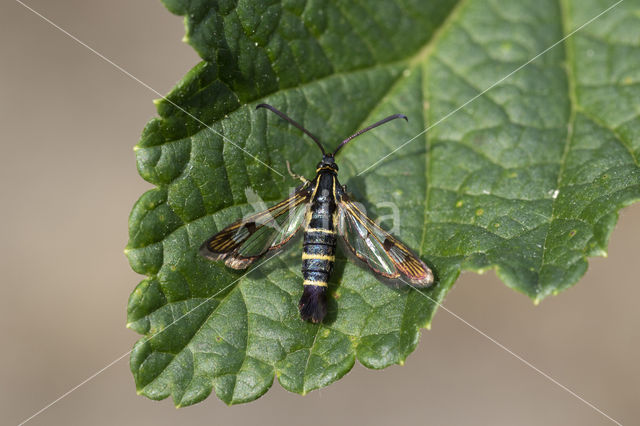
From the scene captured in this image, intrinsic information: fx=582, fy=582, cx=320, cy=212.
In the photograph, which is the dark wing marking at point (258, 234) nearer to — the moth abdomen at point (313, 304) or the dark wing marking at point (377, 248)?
the dark wing marking at point (377, 248)

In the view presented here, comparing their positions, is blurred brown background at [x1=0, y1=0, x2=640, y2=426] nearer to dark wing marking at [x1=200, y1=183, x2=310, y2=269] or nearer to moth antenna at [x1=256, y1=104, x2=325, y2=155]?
dark wing marking at [x1=200, y1=183, x2=310, y2=269]

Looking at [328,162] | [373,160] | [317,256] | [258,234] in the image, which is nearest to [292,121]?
[328,162]

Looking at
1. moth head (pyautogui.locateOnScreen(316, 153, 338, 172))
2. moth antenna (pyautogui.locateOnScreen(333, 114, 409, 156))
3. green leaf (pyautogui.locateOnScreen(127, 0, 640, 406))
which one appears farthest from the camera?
moth antenna (pyautogui.locateOnScreen(333, 114, 409, 156))

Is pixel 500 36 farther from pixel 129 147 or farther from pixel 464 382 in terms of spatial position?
pixel 129 147

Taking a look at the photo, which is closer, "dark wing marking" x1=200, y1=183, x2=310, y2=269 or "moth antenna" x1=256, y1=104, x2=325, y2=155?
"dark wing marking" x1=200, y1=183, x2=310, y2=269

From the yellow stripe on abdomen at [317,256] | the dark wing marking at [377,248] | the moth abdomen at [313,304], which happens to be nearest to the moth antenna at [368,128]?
the dark wing marking at [377,248]

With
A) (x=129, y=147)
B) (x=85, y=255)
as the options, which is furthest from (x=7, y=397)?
(x=129, y=147)

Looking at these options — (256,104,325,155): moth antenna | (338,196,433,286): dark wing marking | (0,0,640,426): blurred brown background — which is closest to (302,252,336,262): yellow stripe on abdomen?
(338,196,433,286): dark wing marking
